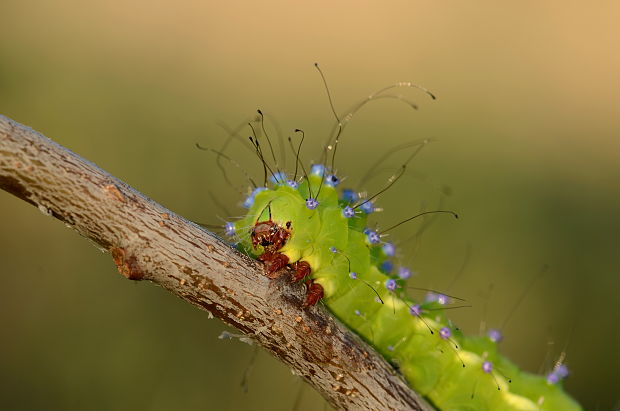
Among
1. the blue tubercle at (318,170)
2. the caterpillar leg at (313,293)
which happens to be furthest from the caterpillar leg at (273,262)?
the blue tubercle at (318,170)

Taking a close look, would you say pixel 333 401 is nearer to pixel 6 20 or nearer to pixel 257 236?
pixel 257 236

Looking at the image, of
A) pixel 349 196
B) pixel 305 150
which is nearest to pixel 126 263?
pixel 349 196

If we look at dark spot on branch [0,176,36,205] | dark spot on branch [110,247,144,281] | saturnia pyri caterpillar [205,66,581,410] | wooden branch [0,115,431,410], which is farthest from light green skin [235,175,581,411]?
dark spot on branch [0,176,36,205]

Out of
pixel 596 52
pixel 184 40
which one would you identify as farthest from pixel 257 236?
pixel 596 52

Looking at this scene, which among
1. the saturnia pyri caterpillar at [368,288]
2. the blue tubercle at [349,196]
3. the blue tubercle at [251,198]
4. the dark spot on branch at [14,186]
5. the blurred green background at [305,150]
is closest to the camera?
the dark spot on branch at [14,186]

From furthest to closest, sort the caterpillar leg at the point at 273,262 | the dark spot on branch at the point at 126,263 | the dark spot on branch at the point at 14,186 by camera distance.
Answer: the caterpillar leg at the point at 273,262
the dark spot on branch at the point at 126,263
the dark spot on branch at the point at 14,186

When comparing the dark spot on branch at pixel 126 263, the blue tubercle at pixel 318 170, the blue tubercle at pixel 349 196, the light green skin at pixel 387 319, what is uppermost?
the blue tubercle at pixel 349 196

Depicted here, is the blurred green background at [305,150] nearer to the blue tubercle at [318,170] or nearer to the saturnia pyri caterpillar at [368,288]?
the saturnia pyri caterpillar at [368,288]
